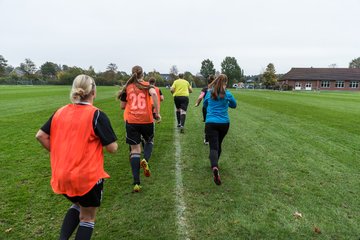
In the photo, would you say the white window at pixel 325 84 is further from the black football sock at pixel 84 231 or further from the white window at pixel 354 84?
the black football sock at pixel 84 231

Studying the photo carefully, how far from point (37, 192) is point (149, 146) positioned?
202 centimetres

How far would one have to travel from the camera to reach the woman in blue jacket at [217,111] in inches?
211

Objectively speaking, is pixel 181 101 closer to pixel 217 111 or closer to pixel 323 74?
pixel 217 111

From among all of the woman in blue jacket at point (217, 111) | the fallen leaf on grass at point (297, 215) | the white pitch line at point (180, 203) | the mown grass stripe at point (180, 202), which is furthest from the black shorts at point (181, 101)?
the fallen leaf on grass at point (297, 215)

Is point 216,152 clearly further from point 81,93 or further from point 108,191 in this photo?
point 81,93

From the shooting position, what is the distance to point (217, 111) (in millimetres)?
5504

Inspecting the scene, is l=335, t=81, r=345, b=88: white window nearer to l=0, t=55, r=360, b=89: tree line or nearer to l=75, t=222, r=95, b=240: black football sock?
l=0, t=55, r=360, b=89: tree line

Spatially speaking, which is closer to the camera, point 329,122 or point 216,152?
point 216,152

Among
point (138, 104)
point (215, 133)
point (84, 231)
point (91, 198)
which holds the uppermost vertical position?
point (138, 104)

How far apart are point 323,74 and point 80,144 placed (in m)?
84.2

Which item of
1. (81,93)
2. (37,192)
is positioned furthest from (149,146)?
(81,93)

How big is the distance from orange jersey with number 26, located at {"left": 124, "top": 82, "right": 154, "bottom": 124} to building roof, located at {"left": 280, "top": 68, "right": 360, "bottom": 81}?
79.4m

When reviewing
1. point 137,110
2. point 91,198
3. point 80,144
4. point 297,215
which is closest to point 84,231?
point 91,198

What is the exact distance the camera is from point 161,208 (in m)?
4.43
